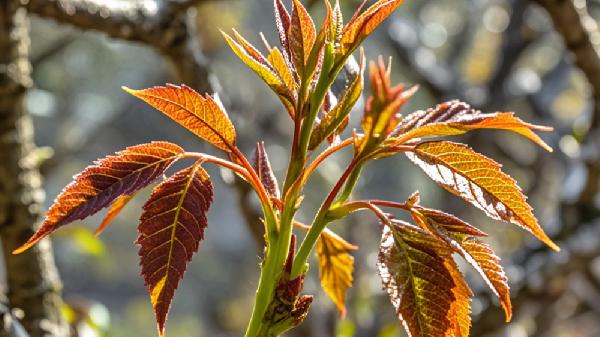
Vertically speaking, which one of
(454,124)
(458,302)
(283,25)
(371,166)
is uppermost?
(371,166)

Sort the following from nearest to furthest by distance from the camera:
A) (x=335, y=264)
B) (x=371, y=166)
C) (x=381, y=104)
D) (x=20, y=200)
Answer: (x=381, y=104) < (x=335, y=264) < (x=20, y=200) < (x=371, y=166)

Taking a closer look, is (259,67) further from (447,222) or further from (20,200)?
(20,200)

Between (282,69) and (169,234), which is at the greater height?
(282,69)

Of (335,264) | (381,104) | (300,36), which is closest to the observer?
(381,104)

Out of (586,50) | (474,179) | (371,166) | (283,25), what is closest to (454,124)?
(474,179)

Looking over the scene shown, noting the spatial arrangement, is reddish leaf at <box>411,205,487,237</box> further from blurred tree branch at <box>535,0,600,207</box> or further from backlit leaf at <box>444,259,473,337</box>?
blurred tree branch at <box>535,0,600,207</box>

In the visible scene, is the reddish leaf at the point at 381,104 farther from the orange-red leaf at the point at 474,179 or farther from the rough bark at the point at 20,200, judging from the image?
the rough bark at the point at 20,200

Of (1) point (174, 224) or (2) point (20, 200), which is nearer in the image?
(1) point (174, 224)
